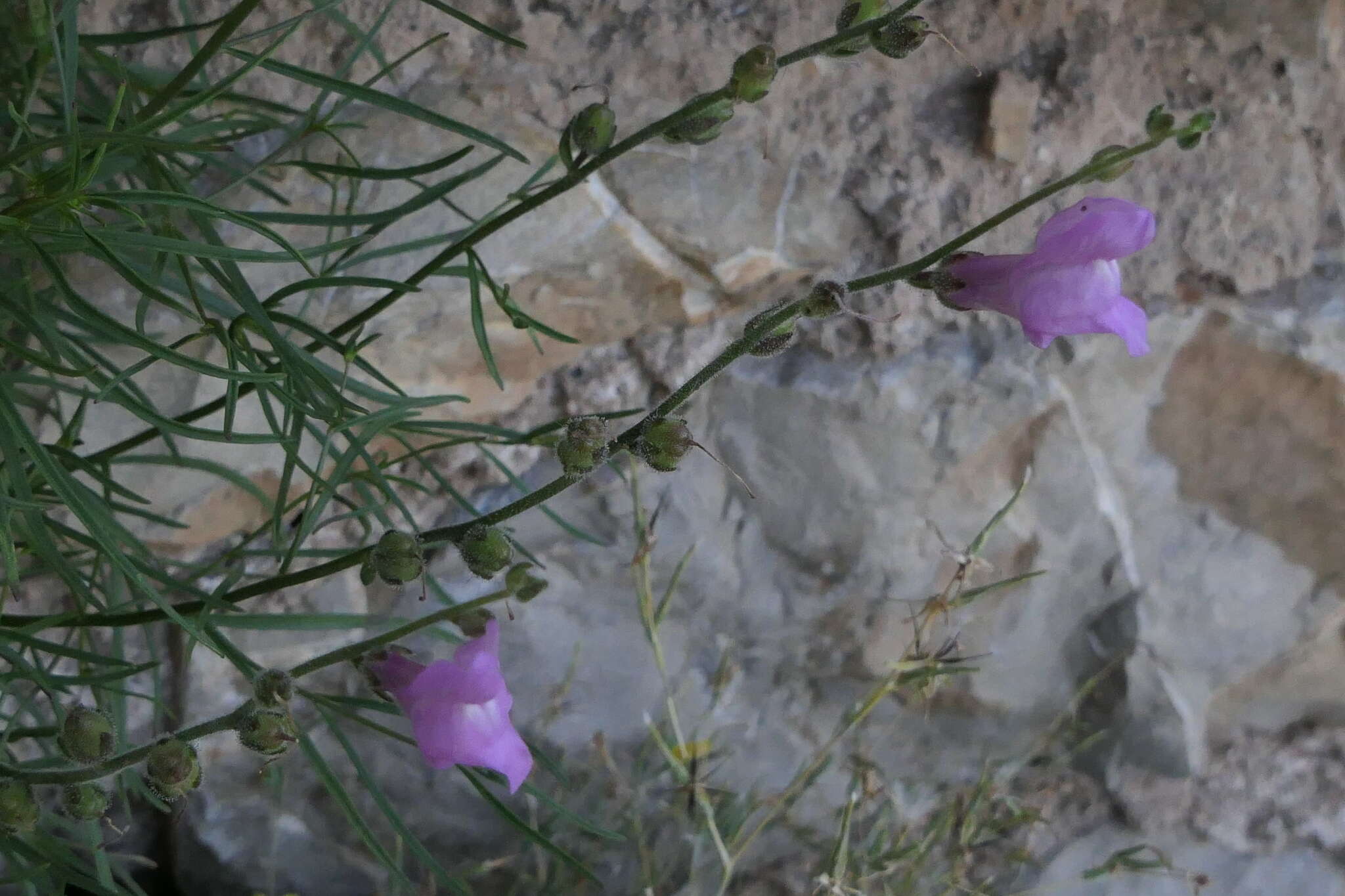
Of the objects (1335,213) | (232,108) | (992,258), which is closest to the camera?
(992,258)

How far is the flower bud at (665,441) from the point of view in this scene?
0.41m

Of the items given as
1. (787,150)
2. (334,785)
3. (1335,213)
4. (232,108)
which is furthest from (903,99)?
(334,785)

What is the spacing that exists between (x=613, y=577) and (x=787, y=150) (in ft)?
1.06

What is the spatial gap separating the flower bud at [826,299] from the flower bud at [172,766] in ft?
0.88

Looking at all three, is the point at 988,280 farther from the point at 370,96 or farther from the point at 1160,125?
the point at 370,96

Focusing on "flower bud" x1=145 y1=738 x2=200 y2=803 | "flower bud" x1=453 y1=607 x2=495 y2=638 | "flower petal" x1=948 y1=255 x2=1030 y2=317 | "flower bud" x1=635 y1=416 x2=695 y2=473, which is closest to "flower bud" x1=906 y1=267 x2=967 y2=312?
"flower petal" x1=948 y1=255 x2=1030 y2=317

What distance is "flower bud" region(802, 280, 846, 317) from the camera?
40 cm

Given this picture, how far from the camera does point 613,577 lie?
2.75 feet

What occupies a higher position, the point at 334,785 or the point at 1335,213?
the point at 1335,213

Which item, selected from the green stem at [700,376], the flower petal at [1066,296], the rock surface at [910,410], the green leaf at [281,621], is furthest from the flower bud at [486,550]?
the rock surface at [910,410]

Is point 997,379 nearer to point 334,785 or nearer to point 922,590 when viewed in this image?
point 922,590

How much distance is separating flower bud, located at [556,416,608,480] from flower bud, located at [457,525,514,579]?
4cm

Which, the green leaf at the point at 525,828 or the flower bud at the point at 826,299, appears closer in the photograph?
the flower bud at the point at 826,299

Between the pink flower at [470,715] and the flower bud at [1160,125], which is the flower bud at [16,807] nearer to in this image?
the pink flower at [470,715]
